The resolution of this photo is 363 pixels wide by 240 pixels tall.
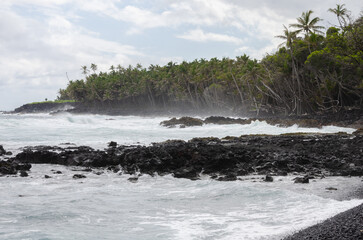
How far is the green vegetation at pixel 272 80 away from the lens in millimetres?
34250

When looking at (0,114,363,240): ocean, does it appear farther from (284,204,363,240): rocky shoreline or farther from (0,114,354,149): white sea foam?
(0,114,354,149): white sea foam

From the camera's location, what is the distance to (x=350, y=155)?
558 inches

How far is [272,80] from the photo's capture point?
46.7 metres

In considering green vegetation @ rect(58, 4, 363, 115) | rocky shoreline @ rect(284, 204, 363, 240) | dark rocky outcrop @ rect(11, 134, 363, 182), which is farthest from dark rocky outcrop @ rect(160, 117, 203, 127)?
rocky shoreline @ rect(284, 204, 363, 240)

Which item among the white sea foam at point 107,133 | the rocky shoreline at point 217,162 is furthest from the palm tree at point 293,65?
the rocky shoreline at point 217,162

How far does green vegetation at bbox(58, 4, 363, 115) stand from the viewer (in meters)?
34.2

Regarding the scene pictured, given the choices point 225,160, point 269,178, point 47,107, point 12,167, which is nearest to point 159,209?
point 269,178

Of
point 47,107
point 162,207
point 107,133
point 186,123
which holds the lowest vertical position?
point 162,207

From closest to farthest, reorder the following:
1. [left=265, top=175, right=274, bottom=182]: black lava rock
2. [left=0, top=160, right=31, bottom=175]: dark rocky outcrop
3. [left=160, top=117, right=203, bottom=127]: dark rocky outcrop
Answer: [left=265, top=175, right=274, bottom=182]: black lava rock → [left=0, top=160, right=31, bottom=175]: dark rocky outcrop → [left=160, top=117, right=203, bottom=127]: dark rocky outcrop

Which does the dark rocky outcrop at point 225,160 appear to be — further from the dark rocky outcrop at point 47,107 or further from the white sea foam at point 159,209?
the dark rocky outcrop at point 47,107

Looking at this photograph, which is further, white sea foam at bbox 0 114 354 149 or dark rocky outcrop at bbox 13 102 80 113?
dark rocky outcrop at bbox 13 102 80 113

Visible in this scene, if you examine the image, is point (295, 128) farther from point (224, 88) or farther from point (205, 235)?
point (224, 88)

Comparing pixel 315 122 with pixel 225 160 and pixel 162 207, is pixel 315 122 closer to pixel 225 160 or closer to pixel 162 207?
pixel 225 160

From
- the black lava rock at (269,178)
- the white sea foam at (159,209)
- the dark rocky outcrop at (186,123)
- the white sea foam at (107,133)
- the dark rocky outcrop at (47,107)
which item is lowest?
the white sea foam at (159,209)
